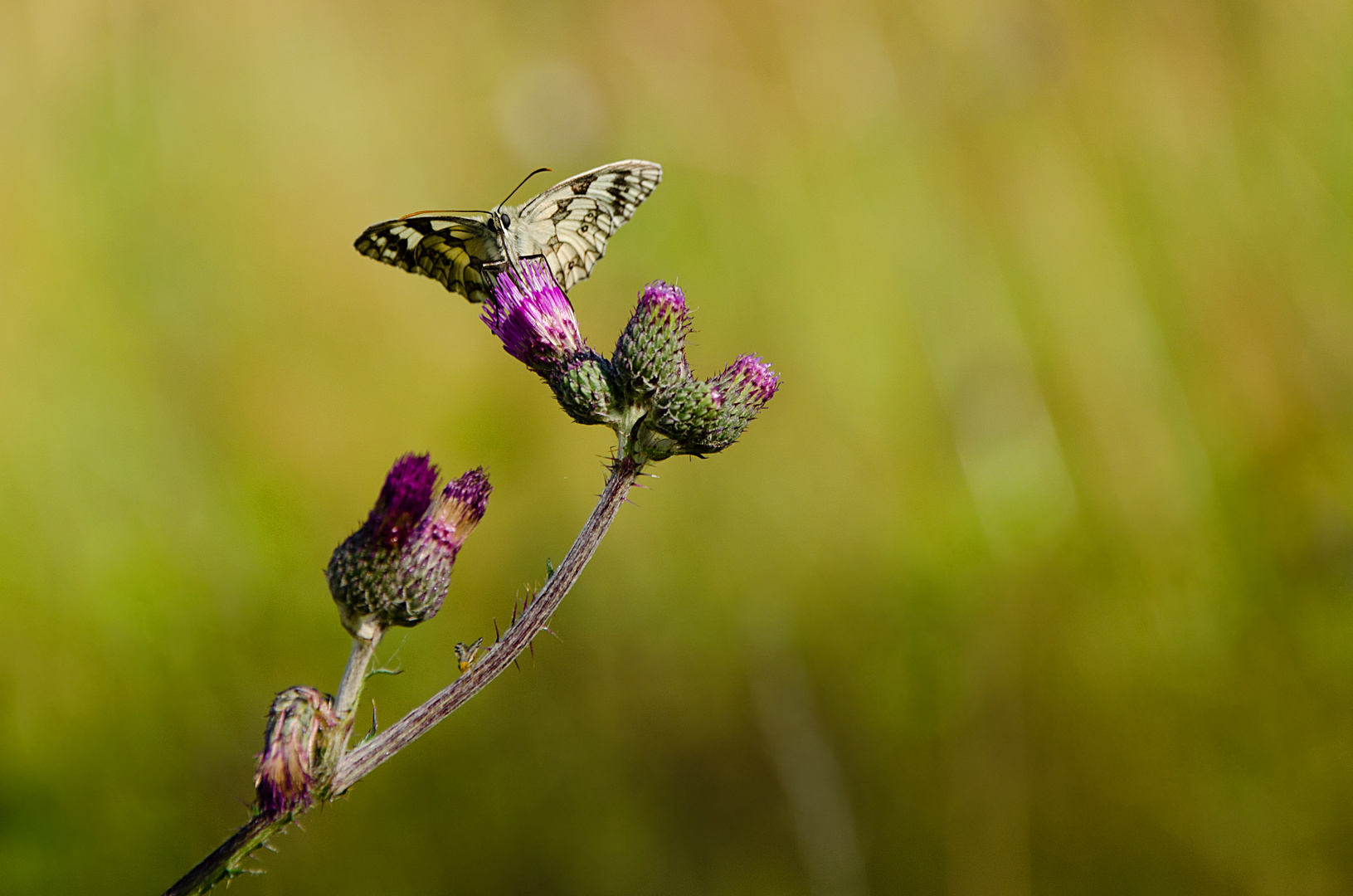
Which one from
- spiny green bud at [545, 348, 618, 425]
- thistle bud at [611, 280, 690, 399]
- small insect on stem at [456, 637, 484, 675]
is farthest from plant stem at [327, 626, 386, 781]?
thistle bud at [611, 280, 690, 399]

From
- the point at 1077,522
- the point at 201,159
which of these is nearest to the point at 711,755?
the point at 1077,522

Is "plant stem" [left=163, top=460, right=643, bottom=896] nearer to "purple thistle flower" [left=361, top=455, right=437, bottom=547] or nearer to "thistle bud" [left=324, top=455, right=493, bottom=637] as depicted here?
"thistle bud" [left=324, top=455, right=493, bottom=637]

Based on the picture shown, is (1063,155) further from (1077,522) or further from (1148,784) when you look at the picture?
(1148,784)

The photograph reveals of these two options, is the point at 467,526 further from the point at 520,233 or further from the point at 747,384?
the point at 520,233

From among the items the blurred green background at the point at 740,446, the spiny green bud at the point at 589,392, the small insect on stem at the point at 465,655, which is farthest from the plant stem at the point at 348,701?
the blurred green background at the point at 740,446

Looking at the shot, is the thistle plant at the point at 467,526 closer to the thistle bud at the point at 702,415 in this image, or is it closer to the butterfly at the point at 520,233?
the thistle bud at the point at 702,415
